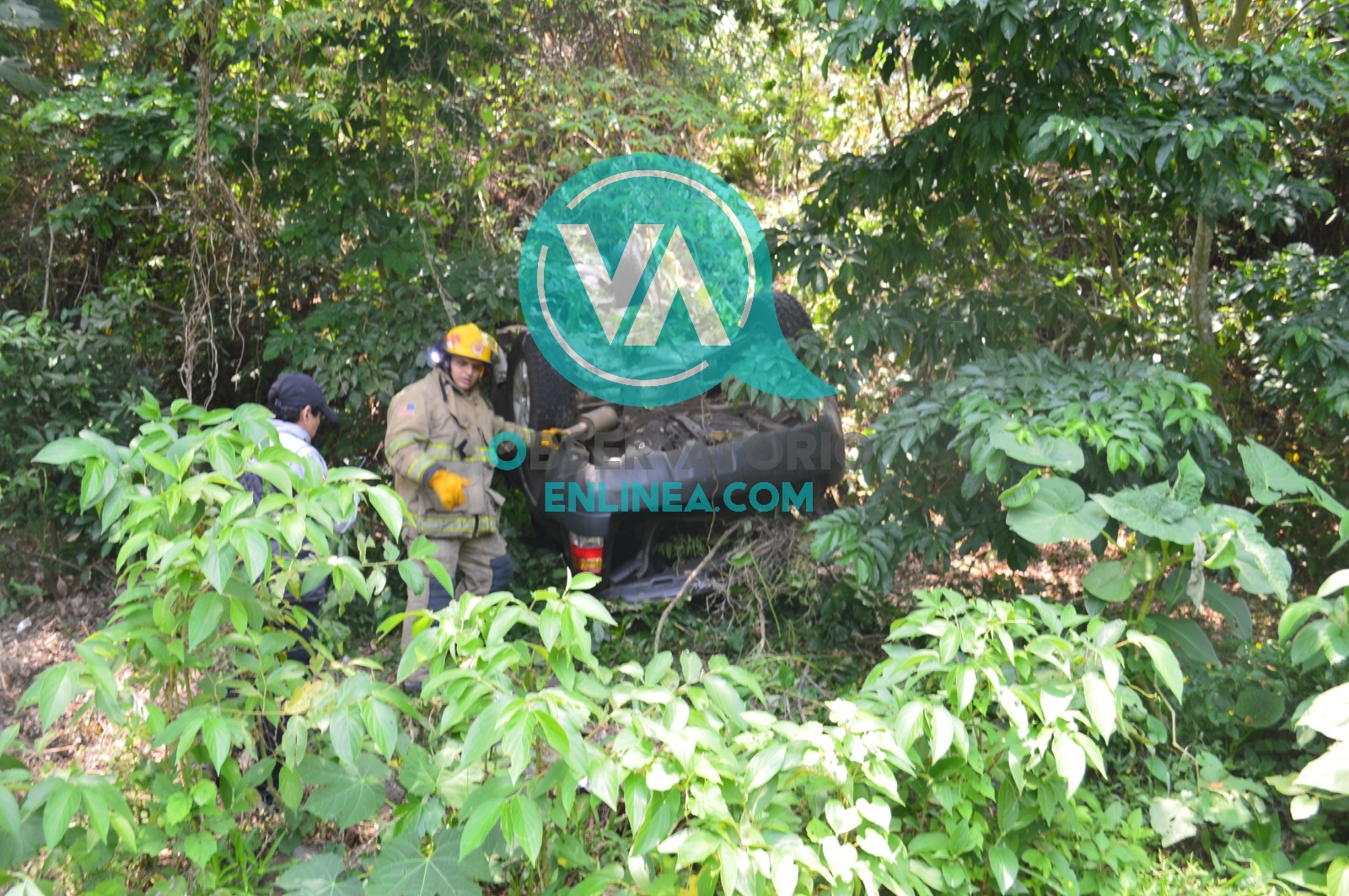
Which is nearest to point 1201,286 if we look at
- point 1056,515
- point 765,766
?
point 1056,515

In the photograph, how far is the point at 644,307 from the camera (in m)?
5.70

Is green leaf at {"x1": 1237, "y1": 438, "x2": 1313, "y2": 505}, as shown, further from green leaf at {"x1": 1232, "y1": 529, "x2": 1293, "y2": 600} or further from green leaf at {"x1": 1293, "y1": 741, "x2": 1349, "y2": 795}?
green leaf at {"x1": 1293, "y1": 741, "x2": 1349, "y2": 795}

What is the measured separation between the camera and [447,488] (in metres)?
4.55

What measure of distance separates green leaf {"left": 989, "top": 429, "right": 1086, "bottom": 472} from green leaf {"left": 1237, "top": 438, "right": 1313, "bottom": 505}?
1.68ft

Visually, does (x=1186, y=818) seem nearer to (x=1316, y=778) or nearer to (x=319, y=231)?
(x=1316, y=778)

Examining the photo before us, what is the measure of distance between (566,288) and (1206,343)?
11.6 feet

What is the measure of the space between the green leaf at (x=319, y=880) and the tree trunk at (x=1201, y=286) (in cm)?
486

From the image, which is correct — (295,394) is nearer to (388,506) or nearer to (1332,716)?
(388,506)

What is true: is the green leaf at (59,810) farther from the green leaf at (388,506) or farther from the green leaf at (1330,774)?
the green leaf at (1330,774)

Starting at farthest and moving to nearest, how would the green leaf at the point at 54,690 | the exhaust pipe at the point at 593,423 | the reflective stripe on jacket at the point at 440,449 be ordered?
the exhaust pipe at the point at 593,423 → the reflective stripe on jacket at the point at 440,449 → the green leaf at the point at 54,690

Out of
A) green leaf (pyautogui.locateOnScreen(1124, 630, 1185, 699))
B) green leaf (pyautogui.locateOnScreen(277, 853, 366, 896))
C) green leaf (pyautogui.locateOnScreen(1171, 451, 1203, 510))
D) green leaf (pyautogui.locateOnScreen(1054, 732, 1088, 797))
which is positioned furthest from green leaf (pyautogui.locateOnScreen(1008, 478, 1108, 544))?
green leaf (pyautogui.locateOnScreen(277, 853, 366, 896))

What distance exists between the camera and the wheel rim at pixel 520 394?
5402 mm

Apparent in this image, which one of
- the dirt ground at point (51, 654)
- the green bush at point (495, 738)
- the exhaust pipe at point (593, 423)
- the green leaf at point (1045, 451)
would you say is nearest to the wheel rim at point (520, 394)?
the exhaust pipe at point (593, 423)

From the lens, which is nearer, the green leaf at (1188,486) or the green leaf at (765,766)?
the green leaf at (765,766)
